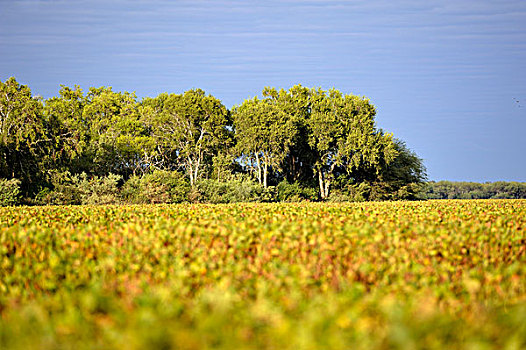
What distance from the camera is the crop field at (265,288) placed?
3.25m

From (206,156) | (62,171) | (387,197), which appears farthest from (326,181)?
(62,171)

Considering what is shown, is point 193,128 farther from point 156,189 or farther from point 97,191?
point 97,191

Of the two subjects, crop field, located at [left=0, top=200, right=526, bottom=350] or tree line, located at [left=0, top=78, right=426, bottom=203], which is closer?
crop field, located at [left=0, top=200, right=526, bottom=350]

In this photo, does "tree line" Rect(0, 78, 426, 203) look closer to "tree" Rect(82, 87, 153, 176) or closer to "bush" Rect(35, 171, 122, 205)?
"tree" Rect(82, 87, 153, 176)

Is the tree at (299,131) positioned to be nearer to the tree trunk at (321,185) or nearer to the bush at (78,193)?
the tree trunk at (321,185)

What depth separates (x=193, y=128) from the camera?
49500 mm

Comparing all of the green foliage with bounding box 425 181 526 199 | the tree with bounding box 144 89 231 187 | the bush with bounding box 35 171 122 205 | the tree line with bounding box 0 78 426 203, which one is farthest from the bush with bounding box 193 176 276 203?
the green foliage with bounding box 425 181 526 199

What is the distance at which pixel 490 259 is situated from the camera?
319 inches

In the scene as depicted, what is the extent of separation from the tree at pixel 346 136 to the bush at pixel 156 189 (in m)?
15.0

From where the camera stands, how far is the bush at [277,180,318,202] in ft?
159

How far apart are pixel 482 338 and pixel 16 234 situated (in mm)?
7632

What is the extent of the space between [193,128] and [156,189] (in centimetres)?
1271

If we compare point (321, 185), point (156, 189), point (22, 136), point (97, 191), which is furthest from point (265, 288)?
point (321, 185)

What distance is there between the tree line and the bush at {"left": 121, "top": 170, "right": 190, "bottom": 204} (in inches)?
5.1
